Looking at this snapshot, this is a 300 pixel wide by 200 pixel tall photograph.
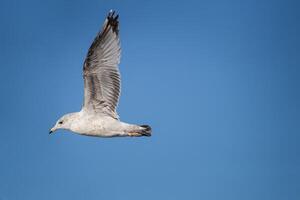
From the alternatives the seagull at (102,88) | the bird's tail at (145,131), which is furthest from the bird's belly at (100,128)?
the bird's tail at (145,131)

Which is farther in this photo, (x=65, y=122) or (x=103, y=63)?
(x=65, y=122)

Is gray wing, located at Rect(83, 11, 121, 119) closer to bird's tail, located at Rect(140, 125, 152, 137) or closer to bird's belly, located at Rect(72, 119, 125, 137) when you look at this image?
bird's belly, located at Rect(72, 119, 125, 137)

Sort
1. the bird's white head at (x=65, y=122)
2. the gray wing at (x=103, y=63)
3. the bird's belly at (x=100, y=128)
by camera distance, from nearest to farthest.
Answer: the bird's belly at (x=100, y=128) → the gray wing at (x=103, y=63) → the bird's white head at (x=65, y=122)

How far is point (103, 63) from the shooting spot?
417 inches

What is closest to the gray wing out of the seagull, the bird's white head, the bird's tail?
the seagull

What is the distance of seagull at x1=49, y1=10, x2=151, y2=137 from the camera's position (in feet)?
34.5

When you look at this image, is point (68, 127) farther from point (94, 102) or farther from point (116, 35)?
point (116, 35)

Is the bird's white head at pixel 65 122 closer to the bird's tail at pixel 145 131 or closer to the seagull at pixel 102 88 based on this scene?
the seagull at pixel 102 88

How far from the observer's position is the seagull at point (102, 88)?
10.5 meters

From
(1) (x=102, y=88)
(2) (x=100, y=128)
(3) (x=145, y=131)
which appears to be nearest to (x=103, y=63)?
(1) (x=102, y=88)

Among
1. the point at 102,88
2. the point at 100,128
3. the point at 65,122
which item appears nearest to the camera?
the point at 100,128

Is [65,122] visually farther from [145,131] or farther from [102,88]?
[145,131]

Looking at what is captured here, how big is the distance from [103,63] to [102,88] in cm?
34

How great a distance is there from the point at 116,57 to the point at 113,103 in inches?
25.4
